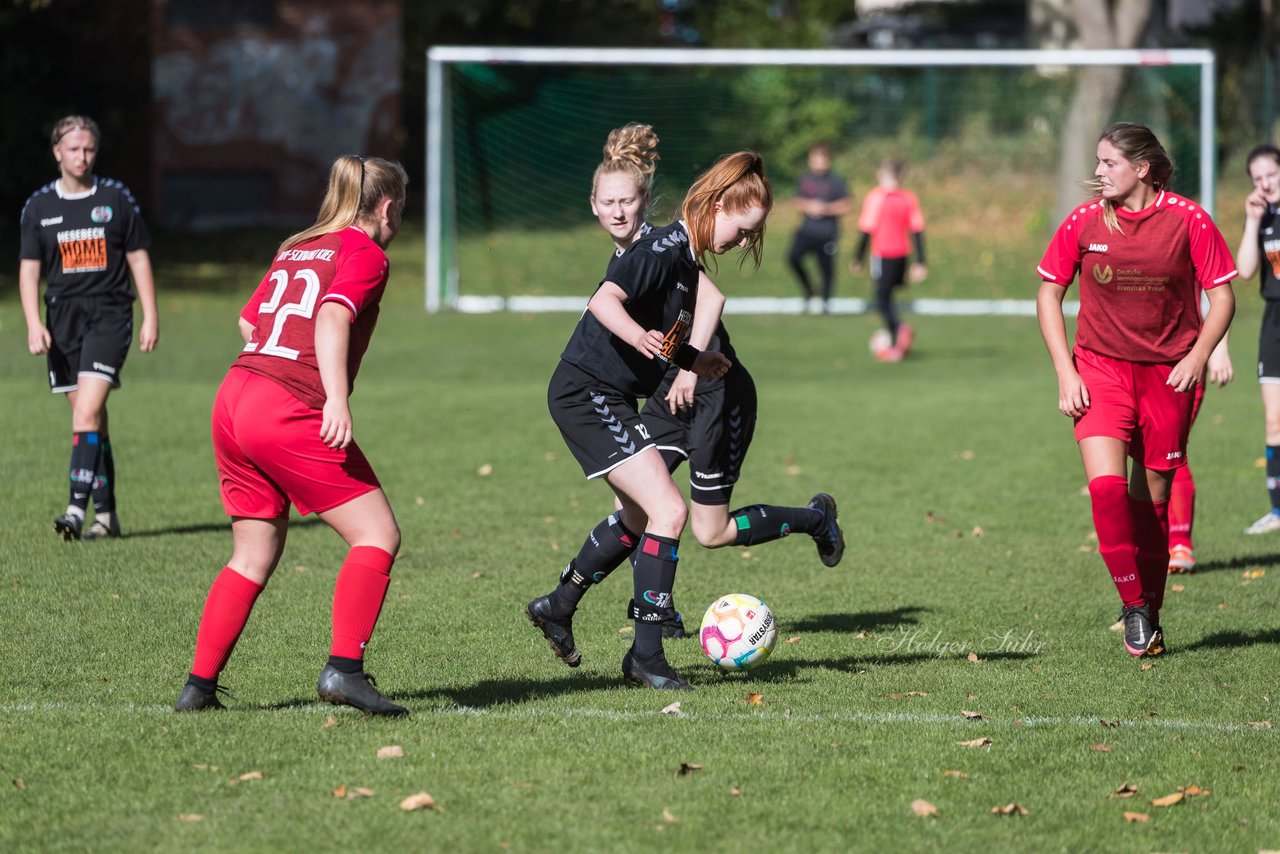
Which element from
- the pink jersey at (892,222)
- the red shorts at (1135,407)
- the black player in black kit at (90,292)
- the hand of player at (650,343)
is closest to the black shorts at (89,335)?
the black player in black kit at (90,292)

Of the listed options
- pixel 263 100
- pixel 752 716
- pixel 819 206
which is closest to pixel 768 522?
pixel 752 716

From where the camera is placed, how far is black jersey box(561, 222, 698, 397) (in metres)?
5.66

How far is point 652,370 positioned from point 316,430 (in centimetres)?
141

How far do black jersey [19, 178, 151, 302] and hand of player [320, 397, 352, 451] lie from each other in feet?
15.1

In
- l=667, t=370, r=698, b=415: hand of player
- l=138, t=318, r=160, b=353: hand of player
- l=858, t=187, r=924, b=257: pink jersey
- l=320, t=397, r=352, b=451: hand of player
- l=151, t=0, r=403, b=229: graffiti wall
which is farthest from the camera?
l=151, t=0, r=403, b=229: graffiti wall

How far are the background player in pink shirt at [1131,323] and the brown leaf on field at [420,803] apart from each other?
10.0ft

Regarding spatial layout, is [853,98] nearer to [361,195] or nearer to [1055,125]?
[1055,125]

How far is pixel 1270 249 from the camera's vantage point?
9156mm

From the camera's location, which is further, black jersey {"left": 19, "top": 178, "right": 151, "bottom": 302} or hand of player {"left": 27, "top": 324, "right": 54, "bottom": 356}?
black jersey {"left": 19, "top": 178, "right": 151, "bottom": 302}

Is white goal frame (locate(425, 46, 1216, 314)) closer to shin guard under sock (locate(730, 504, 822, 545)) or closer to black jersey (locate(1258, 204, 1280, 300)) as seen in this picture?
black jersey (locate(1258, 204, 1280, 300))

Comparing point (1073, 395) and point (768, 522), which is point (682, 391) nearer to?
point (768, 522)

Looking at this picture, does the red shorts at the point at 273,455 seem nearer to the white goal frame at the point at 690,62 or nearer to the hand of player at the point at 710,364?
the hand of player at the point at 710,364

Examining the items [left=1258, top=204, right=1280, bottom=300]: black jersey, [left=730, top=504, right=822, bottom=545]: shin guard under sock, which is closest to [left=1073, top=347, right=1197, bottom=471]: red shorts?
[left=730, top=504, right=822, bottom=545]: shin guard under sock

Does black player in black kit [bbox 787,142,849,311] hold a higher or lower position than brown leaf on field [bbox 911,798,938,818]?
higher
